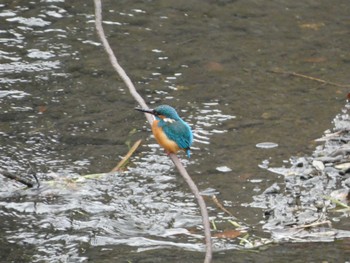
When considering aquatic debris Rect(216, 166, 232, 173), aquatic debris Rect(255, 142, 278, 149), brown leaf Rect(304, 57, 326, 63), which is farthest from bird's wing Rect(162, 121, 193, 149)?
brown leaf Rect(304, 57, 326, 63)

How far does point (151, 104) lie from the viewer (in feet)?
22.0

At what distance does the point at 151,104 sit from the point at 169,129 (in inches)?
99.1

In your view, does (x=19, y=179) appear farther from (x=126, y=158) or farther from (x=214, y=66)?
(x=214, y=66)

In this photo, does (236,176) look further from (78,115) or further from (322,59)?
(322,59)

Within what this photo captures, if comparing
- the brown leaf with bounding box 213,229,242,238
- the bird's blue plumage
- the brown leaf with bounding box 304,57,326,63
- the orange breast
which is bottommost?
the brown leaf with bounding box 213,229,242,238

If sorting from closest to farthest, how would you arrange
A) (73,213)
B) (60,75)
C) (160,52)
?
(73,213) < (60,75) < (160,52)

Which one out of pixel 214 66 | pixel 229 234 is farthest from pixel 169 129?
pixel 214 66

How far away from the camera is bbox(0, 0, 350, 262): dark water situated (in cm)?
493

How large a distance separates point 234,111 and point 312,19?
2.12m

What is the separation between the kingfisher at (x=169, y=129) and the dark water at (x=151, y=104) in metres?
0.76

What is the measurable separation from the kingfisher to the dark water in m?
0.76

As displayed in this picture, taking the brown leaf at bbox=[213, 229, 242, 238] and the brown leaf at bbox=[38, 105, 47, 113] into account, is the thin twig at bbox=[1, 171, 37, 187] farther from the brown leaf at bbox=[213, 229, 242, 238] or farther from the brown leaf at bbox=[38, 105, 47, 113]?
the brown leaf at bbox=[213, 229, 242, 238]

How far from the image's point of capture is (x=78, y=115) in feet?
21.4

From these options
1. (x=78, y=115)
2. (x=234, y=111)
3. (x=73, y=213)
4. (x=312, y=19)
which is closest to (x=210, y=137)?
(x=234, y=111)
